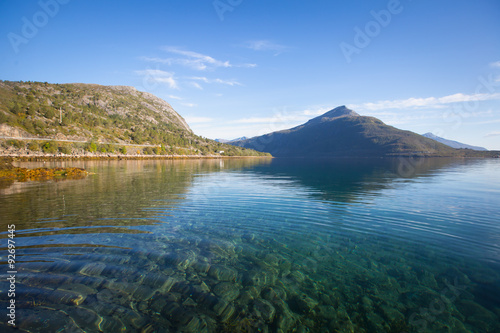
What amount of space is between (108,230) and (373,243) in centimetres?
1754

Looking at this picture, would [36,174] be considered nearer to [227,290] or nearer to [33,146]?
[227,290]

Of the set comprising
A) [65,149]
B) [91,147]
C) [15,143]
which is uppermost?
[15,143]

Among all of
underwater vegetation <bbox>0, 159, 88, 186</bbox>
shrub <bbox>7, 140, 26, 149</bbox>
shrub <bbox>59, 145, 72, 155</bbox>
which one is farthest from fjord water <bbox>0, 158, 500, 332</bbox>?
shrub <bbox>59, 145, 72, 155</bbox>

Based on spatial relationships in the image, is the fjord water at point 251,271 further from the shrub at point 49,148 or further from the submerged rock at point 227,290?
the shrub at point 49,148

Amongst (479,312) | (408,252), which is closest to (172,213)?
(408,252)

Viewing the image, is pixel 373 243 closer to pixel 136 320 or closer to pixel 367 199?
pixel 136 320

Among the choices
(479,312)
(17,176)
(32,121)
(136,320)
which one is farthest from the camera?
(32,121)

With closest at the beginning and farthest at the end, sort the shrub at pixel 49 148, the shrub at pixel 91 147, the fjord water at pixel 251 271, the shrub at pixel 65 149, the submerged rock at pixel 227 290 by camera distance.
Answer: the fjord water at pixel 251 271, the submerged rock at pixel 227 290, the shrub at pixel 49 148, the shrub at pixel 65 149, the shrub at pixel 91 147

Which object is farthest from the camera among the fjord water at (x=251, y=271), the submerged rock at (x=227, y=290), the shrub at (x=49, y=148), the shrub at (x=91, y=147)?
the shrub at (x=91, y=147)

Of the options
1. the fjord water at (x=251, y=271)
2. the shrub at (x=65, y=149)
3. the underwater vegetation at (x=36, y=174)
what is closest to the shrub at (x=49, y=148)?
the shrub at (x=65, y=149)

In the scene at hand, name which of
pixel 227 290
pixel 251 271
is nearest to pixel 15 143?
pixel 251 271

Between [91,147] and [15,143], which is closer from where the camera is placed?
[15,143]

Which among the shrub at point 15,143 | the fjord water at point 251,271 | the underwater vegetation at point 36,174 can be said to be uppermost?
the shrub at point 15,143

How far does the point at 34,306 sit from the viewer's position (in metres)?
7.75
